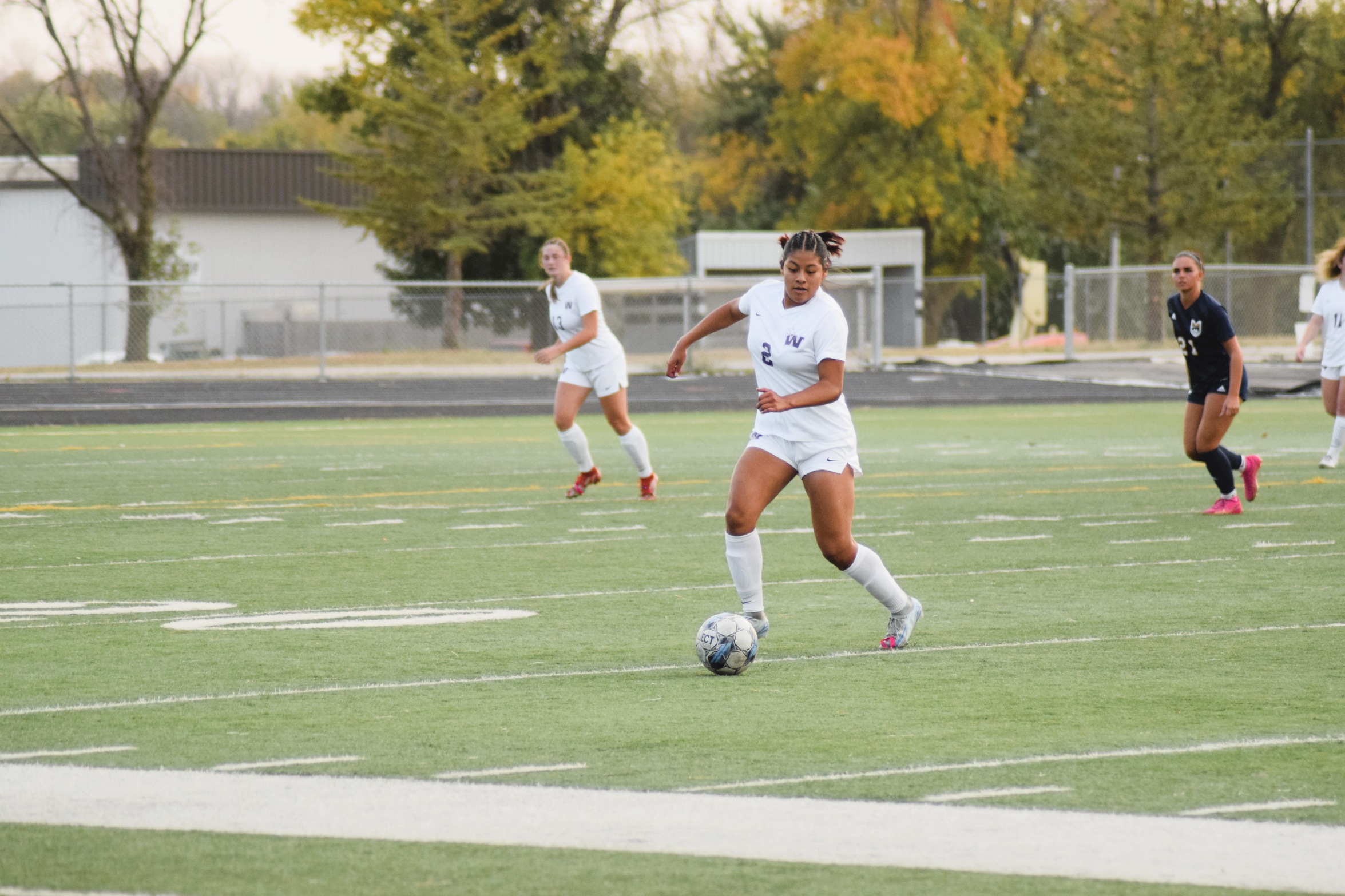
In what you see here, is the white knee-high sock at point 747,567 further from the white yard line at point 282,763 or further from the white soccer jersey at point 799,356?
Result: the white yard line at point 282,763

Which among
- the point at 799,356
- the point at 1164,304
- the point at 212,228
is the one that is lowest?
the point at 799,356

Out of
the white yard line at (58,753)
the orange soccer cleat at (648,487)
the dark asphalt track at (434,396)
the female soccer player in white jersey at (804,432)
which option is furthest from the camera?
the dark asphalt track at (434,396)

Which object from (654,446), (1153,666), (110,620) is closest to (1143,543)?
(1153,666)

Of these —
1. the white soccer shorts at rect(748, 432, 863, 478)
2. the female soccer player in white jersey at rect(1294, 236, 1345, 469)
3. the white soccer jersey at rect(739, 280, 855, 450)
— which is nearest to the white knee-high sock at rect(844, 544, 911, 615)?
the white soccer shorts at rect(748, 432, 863, 478)

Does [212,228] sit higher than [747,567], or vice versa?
[212,228]

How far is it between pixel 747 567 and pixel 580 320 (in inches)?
282

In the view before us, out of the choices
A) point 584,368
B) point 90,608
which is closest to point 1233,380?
point 584,368

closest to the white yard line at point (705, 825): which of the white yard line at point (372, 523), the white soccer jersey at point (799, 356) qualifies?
the white soccer jersey at point (799, 356)

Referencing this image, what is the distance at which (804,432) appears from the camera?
25.1 feet

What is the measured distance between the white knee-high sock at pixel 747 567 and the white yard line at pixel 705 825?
2613 mm

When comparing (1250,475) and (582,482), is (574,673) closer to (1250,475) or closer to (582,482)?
(582,482)

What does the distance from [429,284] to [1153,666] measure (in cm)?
2783

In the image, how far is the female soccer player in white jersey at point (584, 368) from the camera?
14.6 m

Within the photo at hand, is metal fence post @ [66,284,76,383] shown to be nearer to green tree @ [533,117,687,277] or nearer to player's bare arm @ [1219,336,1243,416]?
green tree @ [533,117,687,277]
